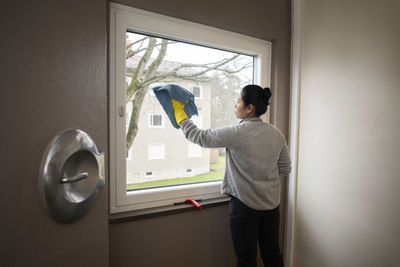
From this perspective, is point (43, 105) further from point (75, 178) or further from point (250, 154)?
point (250, 154)

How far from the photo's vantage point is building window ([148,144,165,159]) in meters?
1.23

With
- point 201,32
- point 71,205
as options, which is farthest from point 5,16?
point 201,32

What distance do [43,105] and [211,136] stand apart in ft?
2.20

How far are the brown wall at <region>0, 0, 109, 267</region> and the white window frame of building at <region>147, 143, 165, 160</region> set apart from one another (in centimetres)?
38

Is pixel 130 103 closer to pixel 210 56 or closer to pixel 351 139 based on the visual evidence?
pixel 210 56

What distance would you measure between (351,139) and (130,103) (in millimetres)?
1214

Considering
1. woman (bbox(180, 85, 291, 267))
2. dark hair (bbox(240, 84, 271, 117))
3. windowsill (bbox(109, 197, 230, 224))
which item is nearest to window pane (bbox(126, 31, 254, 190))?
windowsill (bbox(109, 197, 230, 224))

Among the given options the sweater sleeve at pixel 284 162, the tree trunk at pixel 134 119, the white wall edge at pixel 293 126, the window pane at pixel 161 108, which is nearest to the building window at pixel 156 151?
the window pane at pixel 161 108

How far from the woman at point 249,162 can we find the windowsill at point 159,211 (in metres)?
0.23

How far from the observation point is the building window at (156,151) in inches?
48.4

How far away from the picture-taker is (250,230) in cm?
108

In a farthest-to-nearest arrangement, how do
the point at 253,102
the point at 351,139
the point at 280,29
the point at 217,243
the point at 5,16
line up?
the point at 280,29 < the point at 217,243 < the point at 351,139 < the point at 253,102 < the point at 5,16

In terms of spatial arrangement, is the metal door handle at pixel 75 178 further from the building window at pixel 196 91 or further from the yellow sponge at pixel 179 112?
the building window at pixel 196 91

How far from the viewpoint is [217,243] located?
138 centimetres
